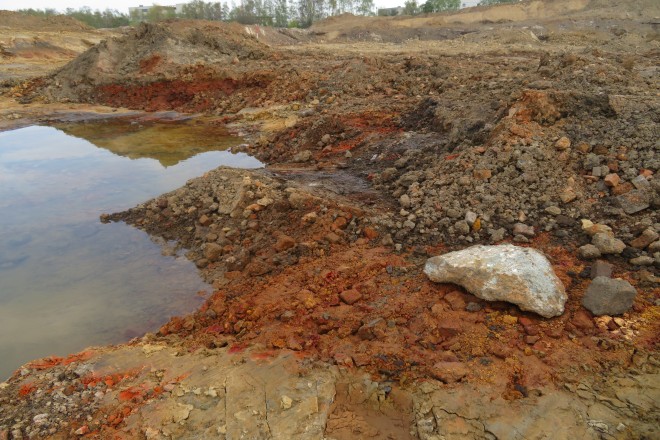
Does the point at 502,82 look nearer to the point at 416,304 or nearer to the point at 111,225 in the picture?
the point at 416,304

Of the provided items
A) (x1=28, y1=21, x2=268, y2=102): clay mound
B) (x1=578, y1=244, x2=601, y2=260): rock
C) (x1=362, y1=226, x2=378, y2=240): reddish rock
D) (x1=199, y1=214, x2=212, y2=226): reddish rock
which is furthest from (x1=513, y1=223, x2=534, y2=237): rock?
(x1=28, y1=21, x2=268, y2=102): clay mound

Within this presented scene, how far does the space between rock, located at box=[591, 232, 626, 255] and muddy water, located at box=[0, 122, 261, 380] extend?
449 cm

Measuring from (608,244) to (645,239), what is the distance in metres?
0.33

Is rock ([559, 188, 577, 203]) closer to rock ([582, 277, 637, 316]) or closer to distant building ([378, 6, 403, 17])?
rock ([582, 277, 637, 316])

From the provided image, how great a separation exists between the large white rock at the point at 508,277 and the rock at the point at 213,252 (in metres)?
3.12

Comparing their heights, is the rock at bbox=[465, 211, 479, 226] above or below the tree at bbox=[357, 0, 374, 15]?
below

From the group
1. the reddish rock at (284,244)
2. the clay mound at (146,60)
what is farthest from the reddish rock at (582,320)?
the clay mound at (146,60)

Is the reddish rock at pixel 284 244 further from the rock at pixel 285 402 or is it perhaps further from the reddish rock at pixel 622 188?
the reddish rock at pixel 622 188

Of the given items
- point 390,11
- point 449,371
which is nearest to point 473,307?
point 449,371

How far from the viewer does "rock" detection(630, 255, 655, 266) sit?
12.2 ft

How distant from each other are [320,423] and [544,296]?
2.06 metres

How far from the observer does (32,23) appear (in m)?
28.9

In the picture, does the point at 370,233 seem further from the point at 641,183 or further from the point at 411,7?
the point at 411,7

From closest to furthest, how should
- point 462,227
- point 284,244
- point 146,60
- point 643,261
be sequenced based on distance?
1. point 643,261
2. point 462,227
3. point 284,244
4. point 146,60
